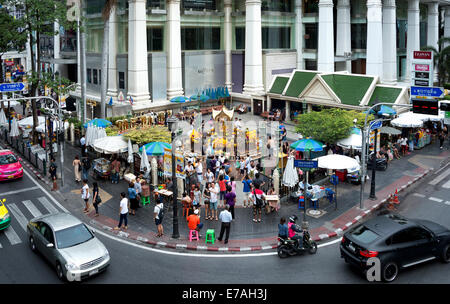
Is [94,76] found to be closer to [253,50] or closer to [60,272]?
[253,50]

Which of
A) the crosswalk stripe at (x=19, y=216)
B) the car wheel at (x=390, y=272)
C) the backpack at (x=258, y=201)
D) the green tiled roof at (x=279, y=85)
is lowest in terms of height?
the car wheel at (x=390, y=272)

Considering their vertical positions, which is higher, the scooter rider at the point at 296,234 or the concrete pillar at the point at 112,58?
the concrete pillar at the point at 112,58

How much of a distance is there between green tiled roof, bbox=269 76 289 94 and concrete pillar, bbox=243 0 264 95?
1.62 metres

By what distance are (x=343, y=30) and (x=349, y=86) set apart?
55.0 ft

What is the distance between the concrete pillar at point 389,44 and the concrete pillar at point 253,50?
15.0 metres

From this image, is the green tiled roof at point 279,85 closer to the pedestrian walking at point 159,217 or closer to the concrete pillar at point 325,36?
the concrete pillar at point 325,36

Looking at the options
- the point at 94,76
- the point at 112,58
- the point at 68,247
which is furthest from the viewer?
the point at 94,76

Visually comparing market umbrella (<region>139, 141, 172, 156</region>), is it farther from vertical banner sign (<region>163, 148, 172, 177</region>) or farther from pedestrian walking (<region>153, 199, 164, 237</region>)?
pedestrian walking (<region>153, 199, 164, 237</region>)

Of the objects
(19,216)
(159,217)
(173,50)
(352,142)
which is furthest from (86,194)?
(173,50)

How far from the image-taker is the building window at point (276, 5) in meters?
50.8

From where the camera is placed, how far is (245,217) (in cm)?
2155

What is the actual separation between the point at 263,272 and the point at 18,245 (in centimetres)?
1000

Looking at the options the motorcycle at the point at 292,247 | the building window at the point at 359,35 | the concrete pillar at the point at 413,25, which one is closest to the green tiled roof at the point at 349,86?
the building window at the point at 359,35
